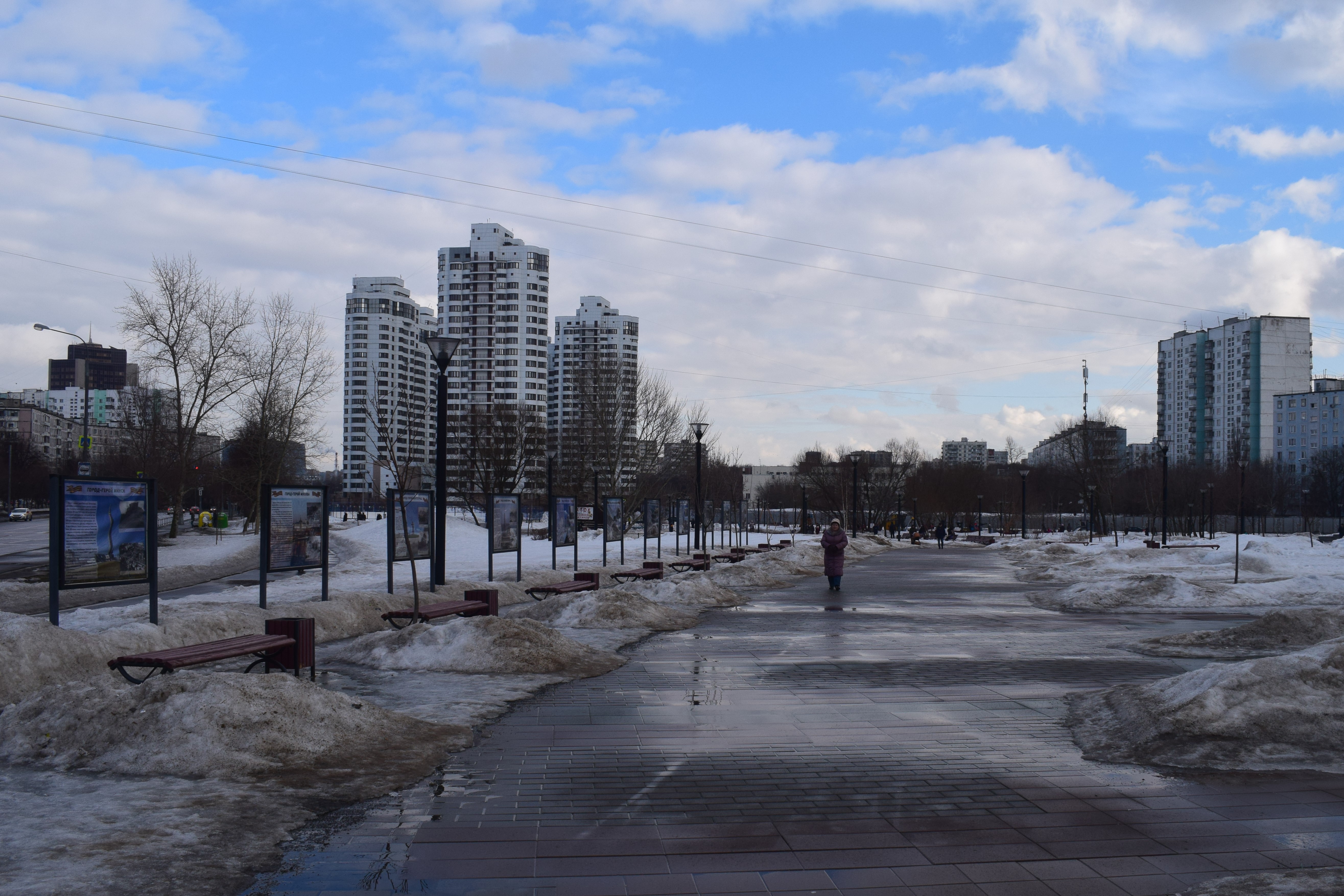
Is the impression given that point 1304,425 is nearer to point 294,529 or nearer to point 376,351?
point 376,351

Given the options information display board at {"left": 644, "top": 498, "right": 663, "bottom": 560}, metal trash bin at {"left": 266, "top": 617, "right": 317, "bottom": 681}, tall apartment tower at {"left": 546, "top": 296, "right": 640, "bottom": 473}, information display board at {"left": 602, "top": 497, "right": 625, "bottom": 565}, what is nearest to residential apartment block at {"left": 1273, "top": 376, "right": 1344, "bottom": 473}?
tall apartment tower at {"left": 546, "top": 296, "right": 640, "bottom": 473}

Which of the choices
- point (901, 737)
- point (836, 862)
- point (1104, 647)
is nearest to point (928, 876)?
point (836, 862)

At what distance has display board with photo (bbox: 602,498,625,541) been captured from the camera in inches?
964

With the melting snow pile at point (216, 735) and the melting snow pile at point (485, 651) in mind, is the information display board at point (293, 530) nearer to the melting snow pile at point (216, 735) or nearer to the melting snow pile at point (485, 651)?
the melting snow pile at point (485, 651)

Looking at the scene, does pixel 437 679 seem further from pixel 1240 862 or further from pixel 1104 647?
pixel 1104 647

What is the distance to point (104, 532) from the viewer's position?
414 inches

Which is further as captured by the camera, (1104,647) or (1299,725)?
(1104,647)

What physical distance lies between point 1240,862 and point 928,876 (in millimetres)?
1615

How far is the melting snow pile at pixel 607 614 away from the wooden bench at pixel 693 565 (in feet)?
28.2

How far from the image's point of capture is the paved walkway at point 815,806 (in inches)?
177

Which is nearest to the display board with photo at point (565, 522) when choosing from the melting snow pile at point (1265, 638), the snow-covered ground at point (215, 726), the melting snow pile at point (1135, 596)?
the snow-covered ground at point (215, 726)

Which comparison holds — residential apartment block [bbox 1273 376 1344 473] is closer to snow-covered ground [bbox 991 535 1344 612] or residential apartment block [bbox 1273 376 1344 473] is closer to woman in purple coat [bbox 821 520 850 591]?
snow-covered ground [bbox 991 535 1344 612]

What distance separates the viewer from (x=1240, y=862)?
470 centimetres

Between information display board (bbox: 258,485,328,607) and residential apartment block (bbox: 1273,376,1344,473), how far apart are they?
134 m
